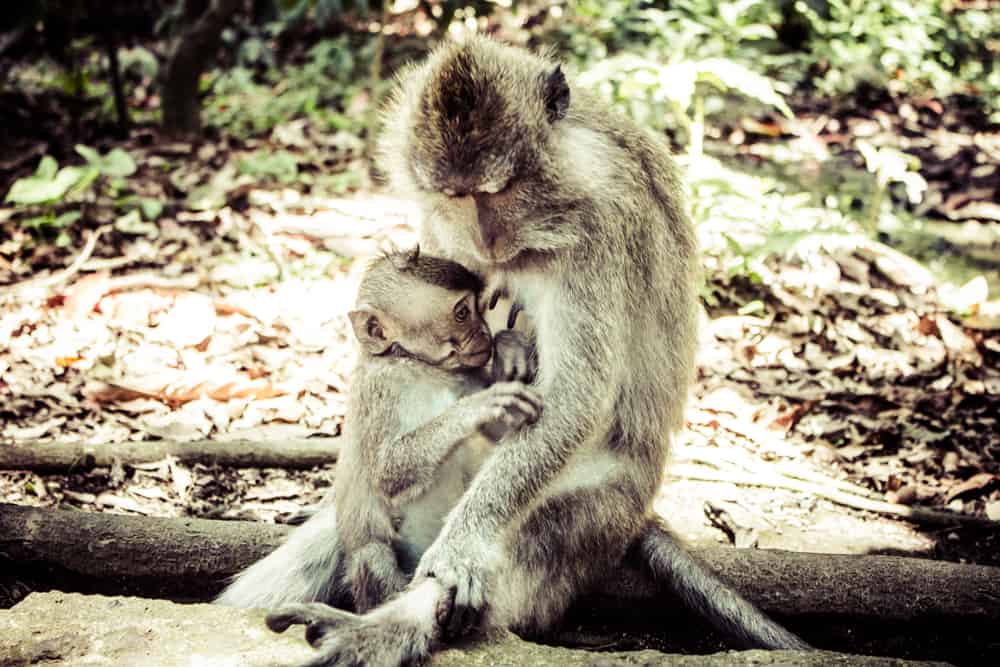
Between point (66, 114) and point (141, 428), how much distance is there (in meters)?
5.71

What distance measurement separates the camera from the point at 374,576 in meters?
3.35

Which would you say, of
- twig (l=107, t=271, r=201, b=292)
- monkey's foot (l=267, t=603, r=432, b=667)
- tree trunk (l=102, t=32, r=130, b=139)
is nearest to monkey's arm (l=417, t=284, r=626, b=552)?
monkey's foot (l=267, t=603, r=432, b=667)

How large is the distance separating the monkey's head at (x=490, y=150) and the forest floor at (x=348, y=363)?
6.13ft

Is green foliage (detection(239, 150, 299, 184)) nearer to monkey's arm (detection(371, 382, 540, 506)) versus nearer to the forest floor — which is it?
the forest floor

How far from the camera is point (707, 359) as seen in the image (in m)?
6.01

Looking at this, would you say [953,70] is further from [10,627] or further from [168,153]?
[10,627]

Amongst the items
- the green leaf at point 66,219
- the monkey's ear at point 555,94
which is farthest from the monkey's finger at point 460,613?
the green leaf at point 66,219

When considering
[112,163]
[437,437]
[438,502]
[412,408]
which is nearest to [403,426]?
[412,408]

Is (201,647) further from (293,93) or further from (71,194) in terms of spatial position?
(293,93)

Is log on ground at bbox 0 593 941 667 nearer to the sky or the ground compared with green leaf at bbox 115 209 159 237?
nearer to the sky

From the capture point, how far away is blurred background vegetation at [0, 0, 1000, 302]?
21.8ft

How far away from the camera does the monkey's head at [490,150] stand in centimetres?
323

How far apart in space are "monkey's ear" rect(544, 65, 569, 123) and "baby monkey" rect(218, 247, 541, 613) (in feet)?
2.18

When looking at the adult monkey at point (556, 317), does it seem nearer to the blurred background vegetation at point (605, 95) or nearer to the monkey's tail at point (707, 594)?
the monkey's tail at point (707, 594)
